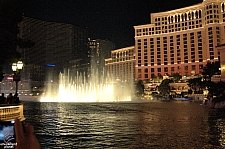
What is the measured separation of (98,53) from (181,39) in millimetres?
72207

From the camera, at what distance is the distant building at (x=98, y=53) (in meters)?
158

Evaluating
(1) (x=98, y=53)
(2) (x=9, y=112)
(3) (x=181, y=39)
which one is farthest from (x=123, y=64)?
(2) (x=9, y=112)

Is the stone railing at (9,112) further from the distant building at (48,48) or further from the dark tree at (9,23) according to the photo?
the distant building at (48,48)

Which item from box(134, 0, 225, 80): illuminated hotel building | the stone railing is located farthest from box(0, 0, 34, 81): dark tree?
box(134, 0, 225, 80): illuminated hotel building

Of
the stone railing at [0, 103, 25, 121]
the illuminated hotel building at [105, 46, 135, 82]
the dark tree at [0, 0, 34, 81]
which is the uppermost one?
the illuminated hotel building at [105, 46, 135, 82]

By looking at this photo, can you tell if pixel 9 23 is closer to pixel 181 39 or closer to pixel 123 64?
pixel 181 39

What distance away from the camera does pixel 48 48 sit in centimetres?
11069

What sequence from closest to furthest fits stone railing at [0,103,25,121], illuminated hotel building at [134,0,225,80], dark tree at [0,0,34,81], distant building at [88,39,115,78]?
stone railing at [0,103,25,121] < dark tree at [0,0,34,81] < illuminated hotel building at [134,0,225,80] < distant building at [88,39,115,78]

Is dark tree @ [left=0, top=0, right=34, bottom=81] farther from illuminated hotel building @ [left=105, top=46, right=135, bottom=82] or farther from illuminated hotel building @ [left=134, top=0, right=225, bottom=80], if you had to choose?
illuminated hotel building @ [left=105, top=46, right=135, bottom=82]

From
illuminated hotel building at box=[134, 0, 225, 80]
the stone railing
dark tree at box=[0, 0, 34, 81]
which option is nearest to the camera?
the stone railing

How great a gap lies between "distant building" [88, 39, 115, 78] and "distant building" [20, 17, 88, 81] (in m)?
29.7

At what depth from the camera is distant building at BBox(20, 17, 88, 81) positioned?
346 ft

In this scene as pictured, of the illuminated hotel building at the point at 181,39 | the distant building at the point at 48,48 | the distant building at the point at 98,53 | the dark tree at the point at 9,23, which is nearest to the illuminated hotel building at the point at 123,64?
the distant building at the point at 98,53

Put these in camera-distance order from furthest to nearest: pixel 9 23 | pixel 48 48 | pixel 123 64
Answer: pixel 123 64 < pixel 48 48 < pixel 9 23
